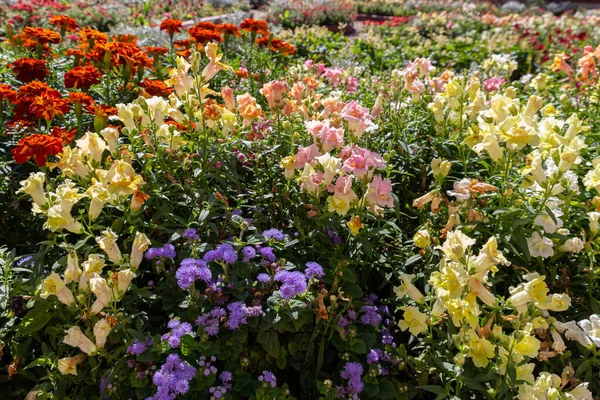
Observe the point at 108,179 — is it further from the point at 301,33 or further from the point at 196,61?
the point at 301,33

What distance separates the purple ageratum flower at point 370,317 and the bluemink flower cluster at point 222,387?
24.7 inches

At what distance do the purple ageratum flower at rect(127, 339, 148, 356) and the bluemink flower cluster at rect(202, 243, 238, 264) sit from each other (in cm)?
39

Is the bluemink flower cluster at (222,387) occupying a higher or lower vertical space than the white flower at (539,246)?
lower

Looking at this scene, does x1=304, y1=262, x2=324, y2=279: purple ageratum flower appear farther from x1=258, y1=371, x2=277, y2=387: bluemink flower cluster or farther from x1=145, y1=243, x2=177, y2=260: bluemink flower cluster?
x1=145, y1=243, x2=177, y2=260: bluemink flower cluster

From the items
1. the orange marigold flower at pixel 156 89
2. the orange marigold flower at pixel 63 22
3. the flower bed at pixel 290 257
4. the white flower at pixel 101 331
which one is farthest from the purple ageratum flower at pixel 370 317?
the orange marigold flower at pixel 63 22

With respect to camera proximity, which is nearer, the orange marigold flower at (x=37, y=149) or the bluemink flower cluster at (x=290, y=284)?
the bluemink flower cluster at (x=290, y=284)

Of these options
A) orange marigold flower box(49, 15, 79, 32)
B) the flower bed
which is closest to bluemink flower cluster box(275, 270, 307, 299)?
the flower bed

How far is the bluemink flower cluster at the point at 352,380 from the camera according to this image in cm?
204

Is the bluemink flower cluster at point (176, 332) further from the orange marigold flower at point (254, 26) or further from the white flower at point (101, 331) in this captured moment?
the orange marigold flower at point (254, 26)

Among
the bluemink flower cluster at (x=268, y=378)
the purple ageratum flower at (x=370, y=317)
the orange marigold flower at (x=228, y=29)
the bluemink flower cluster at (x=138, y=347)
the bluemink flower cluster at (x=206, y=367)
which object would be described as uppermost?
the orange marigold flower at (x=228, y=29)

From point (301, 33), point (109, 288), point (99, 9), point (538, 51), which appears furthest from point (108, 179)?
point (99, 9)

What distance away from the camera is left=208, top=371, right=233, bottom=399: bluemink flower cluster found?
1901mm

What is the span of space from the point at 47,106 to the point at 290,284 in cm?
170

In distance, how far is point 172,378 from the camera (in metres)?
1.86
